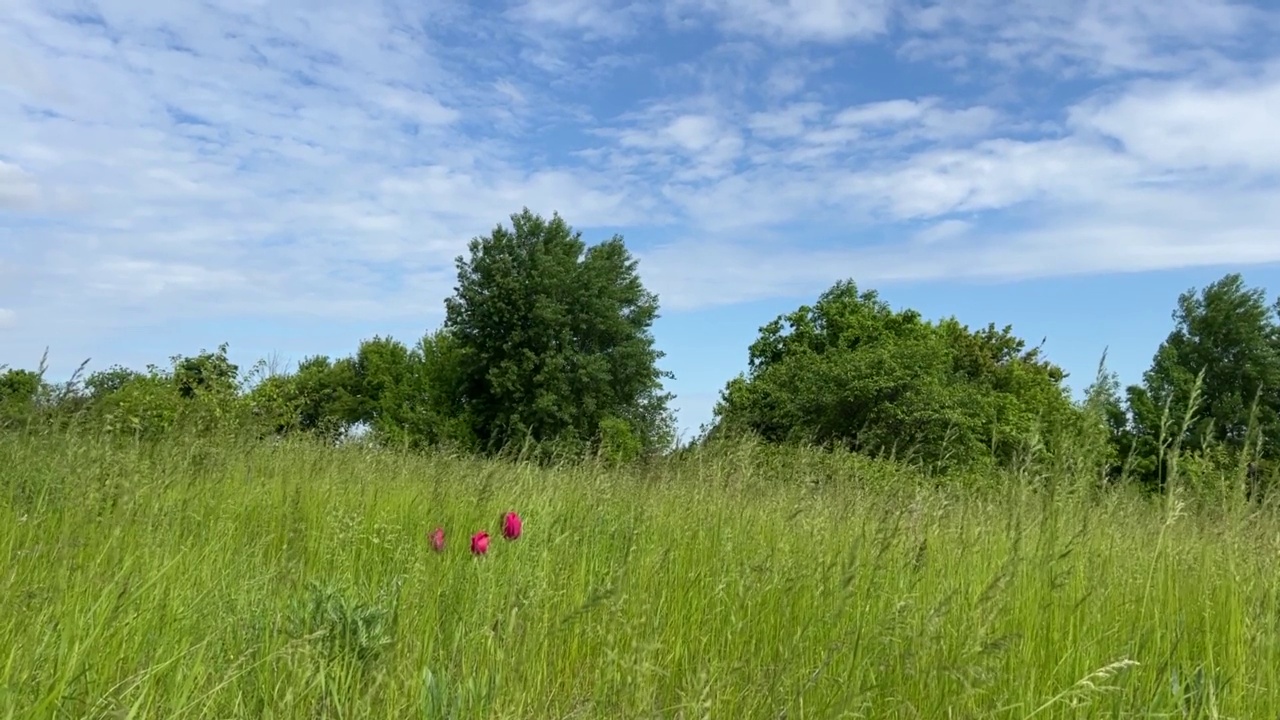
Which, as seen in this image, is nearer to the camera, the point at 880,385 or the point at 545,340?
the point at 880,385

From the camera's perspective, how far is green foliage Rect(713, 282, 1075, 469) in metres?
23.7

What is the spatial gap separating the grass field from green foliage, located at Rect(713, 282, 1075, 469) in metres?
13.2

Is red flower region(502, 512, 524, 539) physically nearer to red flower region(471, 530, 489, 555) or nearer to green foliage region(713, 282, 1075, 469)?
red flower region(471, 530, 489, 555)

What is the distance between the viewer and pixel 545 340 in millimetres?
35562

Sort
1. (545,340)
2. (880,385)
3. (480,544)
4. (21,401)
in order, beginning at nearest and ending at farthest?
(480,544) < (21,401) < (880,385) < (545,340)

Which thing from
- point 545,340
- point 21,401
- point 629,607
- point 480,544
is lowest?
point 629,607

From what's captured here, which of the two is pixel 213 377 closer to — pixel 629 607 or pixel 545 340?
pixel 629 607

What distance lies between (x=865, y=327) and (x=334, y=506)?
1261 inches

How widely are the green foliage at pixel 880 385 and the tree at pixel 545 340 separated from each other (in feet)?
18.3

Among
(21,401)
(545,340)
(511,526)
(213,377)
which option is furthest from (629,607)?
(545,340)

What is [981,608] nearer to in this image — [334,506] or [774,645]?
[774,645]

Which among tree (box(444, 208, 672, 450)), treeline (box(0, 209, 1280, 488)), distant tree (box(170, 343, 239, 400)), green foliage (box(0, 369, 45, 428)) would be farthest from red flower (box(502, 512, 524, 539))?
tree (box(444, 208, 672, 450))

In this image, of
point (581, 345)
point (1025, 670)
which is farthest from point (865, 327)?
point (1025, 670)

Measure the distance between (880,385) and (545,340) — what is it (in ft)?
Result: 52.8
